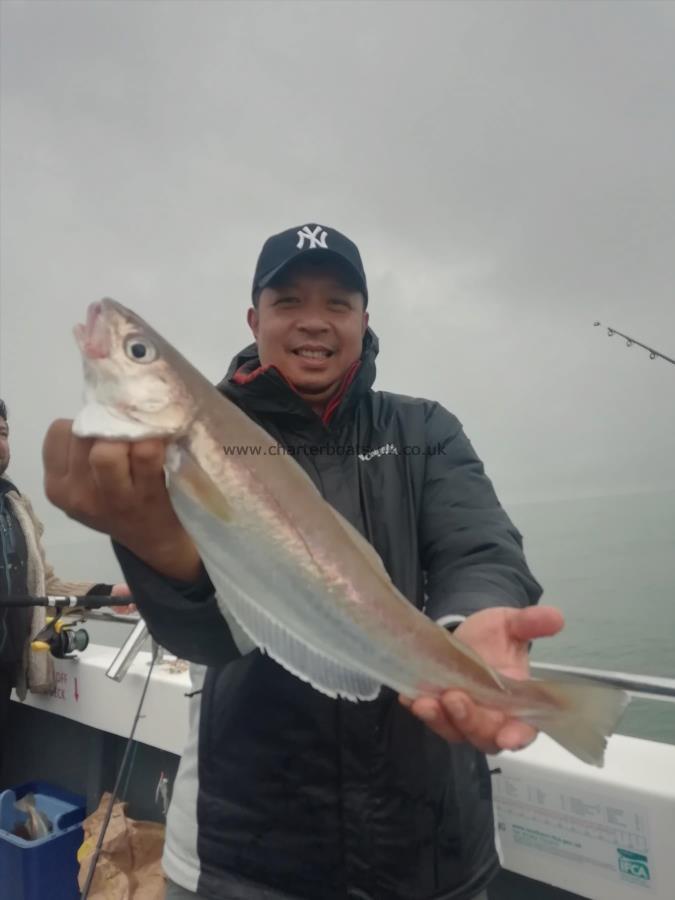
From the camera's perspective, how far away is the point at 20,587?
17.9 ft

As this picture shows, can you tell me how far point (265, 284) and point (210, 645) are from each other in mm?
1655

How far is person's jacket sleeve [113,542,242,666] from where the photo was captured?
6.44ft

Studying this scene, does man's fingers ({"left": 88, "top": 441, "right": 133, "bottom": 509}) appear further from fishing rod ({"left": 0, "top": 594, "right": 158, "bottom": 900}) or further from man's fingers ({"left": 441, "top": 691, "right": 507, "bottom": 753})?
fishing rod ({"left": 0, "top": 594, "right": 158, "bottom": 900})

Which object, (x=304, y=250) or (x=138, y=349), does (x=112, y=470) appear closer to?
(x=138, y=349)

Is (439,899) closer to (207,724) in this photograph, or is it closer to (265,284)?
(207,724)

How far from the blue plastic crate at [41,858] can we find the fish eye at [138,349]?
3.98 meters

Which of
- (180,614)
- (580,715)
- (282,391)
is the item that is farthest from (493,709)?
(282,391)

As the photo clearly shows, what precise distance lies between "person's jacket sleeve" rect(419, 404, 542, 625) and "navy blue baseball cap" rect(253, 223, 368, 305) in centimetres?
88

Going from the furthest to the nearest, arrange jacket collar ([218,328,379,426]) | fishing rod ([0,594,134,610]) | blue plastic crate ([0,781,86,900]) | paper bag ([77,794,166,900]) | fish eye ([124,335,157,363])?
1. fishing rod ([0,594,134,610])
2. blue plastic crate ([0,781,86,900])
3. paper bag ([77,794,166,900])
4. jacket collar ([218,328,379,426])
5. fish eye ([124,335,157,363])

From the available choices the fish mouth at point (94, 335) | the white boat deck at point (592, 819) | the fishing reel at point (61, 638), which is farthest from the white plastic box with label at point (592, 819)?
the fishing reel at point (61, 638)

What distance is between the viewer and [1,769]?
19.4ft

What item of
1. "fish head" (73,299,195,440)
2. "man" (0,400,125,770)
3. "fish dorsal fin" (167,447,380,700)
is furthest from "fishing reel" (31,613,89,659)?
"fish head" (73,299,195,440)

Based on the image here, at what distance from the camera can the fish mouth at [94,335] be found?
1.90m

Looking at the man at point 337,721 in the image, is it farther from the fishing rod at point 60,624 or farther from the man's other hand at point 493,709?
the fishing rod at point 60,624
